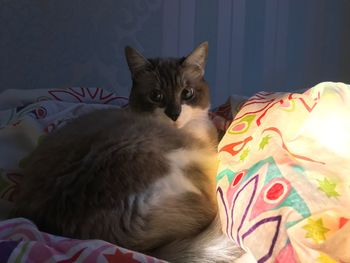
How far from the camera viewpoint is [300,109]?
863mm

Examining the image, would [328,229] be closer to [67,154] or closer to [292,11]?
[67,154]

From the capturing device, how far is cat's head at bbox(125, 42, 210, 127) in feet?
4.18

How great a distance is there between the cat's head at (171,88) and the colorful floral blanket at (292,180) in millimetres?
347

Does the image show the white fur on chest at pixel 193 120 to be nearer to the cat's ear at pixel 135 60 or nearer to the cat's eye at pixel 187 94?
the cat's eye at pixel 187 94

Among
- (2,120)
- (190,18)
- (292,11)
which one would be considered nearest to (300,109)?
(2,120)

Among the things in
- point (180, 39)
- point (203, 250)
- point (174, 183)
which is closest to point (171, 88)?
point (174, 183)

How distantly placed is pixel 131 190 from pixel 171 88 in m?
0.54

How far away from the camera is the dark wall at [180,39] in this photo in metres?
1.95

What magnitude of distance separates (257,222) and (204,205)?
8.3 inches

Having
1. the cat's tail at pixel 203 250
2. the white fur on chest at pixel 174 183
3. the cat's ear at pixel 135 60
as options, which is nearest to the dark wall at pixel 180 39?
the cat's ear at pixel 135 60

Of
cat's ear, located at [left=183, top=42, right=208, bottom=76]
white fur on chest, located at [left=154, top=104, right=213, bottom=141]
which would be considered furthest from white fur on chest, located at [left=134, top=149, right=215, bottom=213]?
cat's ear, located at [left=183, top=42, right=208, bottom=76]

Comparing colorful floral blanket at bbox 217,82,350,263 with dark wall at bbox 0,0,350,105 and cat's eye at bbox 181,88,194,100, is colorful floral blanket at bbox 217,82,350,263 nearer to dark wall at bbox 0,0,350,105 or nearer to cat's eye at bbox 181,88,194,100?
cat's eye at bbox 181,88,194,100

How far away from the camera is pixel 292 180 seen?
0.69 meters

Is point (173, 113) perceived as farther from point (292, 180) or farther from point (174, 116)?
point (292, 180)
